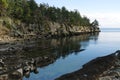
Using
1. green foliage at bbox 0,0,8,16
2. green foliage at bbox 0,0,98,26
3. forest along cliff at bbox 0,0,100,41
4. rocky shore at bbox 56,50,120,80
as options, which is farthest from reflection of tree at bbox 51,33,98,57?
green foliage at bbox 0,0,98,26

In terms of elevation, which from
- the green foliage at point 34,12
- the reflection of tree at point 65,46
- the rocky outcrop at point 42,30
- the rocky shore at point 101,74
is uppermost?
the green foliage at point 34,12

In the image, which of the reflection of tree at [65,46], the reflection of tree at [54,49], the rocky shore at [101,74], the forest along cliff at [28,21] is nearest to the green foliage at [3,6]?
the forest along cliff at [28,21]

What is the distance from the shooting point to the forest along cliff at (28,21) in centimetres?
10394

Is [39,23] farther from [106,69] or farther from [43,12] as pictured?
[106,69]

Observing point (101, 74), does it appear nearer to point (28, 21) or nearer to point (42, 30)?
point (28, 21)

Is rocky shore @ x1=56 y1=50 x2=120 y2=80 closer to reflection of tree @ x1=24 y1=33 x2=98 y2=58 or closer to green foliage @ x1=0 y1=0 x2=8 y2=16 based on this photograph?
reflection of tree @ x1=24 y1=33 x2=98 y2=58

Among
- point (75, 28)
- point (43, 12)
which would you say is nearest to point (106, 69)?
point (43, 12)

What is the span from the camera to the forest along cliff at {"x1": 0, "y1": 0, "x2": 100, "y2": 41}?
103938 mm

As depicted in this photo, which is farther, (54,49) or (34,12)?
(34,12)

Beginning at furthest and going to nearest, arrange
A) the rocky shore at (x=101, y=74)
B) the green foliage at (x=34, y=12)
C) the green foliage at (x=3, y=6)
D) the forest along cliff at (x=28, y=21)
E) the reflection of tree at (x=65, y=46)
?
1. the green foliage at (x=34, y=12)
2. the forest along cliff at (x=28, y=21)
3. the green foliage at (x=3, y=6)
4. the reflection of tree at (x=65, y=46)
5. the rocky shore at (x=101, y=74)

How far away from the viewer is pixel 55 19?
156250 millimetres

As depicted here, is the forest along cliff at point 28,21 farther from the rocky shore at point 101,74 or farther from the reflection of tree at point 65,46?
the rocky shore at point 101,74

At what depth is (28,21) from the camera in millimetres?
123188

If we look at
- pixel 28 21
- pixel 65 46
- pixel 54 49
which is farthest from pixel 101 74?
pixel 28 21
